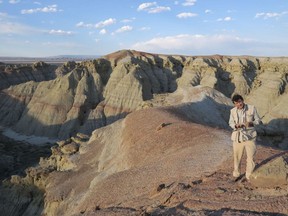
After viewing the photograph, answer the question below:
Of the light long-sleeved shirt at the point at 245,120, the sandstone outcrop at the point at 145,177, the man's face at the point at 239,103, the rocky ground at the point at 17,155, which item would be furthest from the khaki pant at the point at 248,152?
the rocky ground at the point at 17,155

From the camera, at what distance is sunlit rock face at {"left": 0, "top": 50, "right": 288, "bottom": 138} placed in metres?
55.1

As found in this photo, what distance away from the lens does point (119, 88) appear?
5838 centimetres

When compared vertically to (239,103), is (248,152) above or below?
below

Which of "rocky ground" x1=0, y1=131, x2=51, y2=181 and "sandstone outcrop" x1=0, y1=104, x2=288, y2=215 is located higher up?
"sandstone outcrop" x1=0, y1=104, x2=288, y2=215

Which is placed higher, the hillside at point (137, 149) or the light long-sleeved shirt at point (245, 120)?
the light long-sleeved shirt at point (245, 120)

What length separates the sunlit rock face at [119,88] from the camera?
181 ft

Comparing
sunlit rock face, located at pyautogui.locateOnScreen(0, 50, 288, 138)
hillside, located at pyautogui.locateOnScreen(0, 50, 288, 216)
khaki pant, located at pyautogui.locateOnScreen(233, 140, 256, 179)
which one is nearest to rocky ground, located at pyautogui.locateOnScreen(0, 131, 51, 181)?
hillside, located at pyautogui.locateOnScreen(0, 50, 288, 216)

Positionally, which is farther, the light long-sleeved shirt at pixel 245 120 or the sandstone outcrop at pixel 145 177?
the light long-sleeved shirt at pixel 245 120

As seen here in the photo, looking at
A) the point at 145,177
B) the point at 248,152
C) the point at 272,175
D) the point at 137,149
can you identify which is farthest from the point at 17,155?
the point at 272,175

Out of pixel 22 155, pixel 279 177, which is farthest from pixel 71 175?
pixel 22 155

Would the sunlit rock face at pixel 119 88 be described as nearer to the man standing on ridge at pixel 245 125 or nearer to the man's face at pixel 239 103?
the man standing on ridge at pixel 245 125

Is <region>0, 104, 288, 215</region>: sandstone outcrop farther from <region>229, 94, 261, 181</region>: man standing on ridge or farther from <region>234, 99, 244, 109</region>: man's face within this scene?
<region>234, 99, 244, 109</region>: man's face

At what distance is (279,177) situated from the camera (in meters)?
8.41

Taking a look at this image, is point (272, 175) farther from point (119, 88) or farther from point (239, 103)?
point (119, 88)
